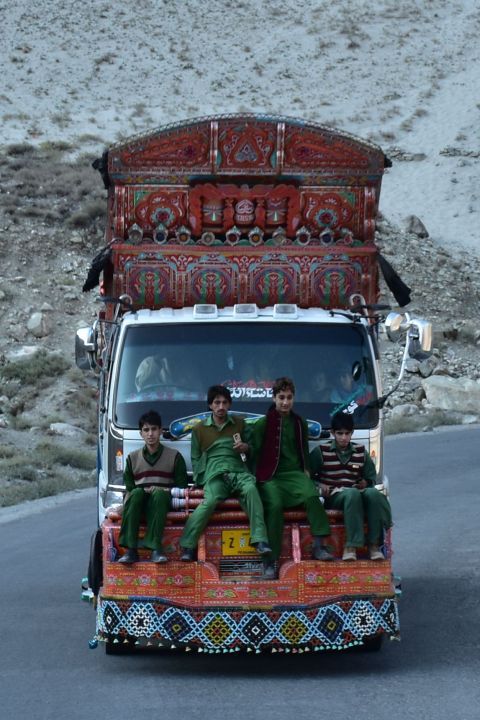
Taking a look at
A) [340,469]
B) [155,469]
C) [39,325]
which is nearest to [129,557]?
[155,469]

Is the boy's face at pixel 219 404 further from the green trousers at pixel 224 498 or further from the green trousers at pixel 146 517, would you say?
the green trousers at pixel 146 517

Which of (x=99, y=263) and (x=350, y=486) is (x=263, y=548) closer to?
(x=350, y=486)

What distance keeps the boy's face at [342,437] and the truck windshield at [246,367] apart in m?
0.60

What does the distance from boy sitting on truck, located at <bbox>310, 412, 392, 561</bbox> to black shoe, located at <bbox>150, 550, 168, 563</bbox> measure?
4.25 ft

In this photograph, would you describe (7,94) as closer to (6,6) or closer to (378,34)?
(6,6)

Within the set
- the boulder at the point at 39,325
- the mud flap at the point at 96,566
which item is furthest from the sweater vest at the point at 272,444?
the boulder at the point at 39,325

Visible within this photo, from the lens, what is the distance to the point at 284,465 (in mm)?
10391

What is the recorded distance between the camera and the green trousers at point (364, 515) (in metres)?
9.87

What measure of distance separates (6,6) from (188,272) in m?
63.4

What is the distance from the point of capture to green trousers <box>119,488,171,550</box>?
9781 mm

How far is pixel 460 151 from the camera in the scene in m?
62.7

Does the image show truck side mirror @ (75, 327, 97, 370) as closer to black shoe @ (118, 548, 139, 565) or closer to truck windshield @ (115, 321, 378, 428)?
truck windshield @ (115, 321, 378, 428)

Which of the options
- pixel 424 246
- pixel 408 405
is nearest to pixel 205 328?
pixel 408 405

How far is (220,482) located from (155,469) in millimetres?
562
